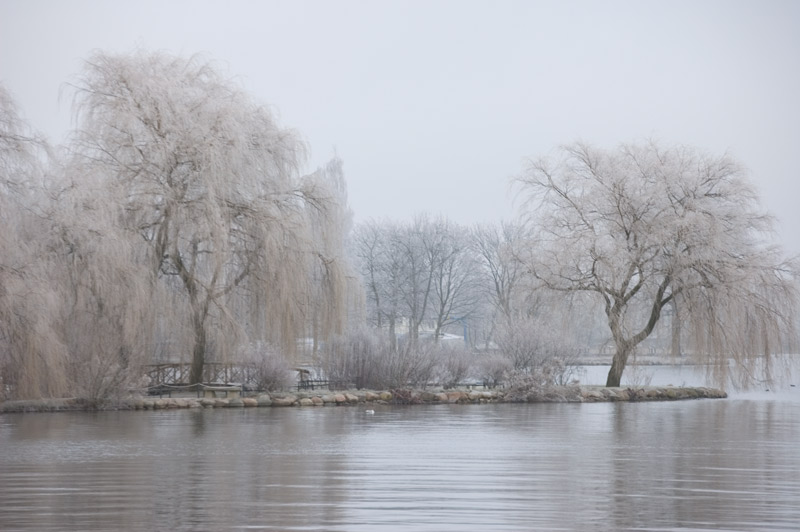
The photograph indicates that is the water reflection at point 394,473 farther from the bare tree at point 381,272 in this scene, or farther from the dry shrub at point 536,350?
the bare tree at point 381,272

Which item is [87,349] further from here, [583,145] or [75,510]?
[583,145]

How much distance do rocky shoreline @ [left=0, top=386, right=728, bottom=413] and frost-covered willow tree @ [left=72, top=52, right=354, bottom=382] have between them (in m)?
1.54

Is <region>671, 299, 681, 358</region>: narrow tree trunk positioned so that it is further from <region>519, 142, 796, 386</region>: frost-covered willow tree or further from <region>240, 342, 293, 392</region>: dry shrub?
<region>240, 342, 293, 392</region>: dry shrub

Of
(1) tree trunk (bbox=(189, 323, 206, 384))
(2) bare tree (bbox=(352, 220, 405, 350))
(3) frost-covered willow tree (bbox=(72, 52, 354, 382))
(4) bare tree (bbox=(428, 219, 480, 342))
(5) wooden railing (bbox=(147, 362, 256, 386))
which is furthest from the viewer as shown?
(4) bare tree (bbox=(428, 219, 480, 342))

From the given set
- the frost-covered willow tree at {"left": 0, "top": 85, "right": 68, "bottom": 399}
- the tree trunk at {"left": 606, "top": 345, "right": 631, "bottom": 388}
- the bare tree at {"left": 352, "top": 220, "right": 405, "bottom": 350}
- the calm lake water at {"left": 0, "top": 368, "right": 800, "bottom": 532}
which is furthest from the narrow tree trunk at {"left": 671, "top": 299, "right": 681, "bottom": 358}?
the bare tree at {"left": 352, "top": 220, "right": 405, "bottom": 350}

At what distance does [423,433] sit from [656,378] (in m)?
24.4

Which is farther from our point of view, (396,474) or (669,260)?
(669,260)

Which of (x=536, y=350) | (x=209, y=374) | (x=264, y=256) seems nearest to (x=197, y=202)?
(x=264, y=256)

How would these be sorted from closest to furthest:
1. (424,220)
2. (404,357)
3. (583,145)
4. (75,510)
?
(75,510), (404,357), (583,145), (424,220)

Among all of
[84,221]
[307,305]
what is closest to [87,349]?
[84,221]

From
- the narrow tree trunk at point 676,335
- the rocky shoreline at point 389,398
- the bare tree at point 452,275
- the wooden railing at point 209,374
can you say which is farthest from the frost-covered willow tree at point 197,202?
the bare tree at point 452,275

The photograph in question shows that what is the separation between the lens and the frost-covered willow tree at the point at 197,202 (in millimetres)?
23500

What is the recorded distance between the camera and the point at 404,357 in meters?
25.9

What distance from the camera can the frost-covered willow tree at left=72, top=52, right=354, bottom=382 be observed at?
23.5 metres
